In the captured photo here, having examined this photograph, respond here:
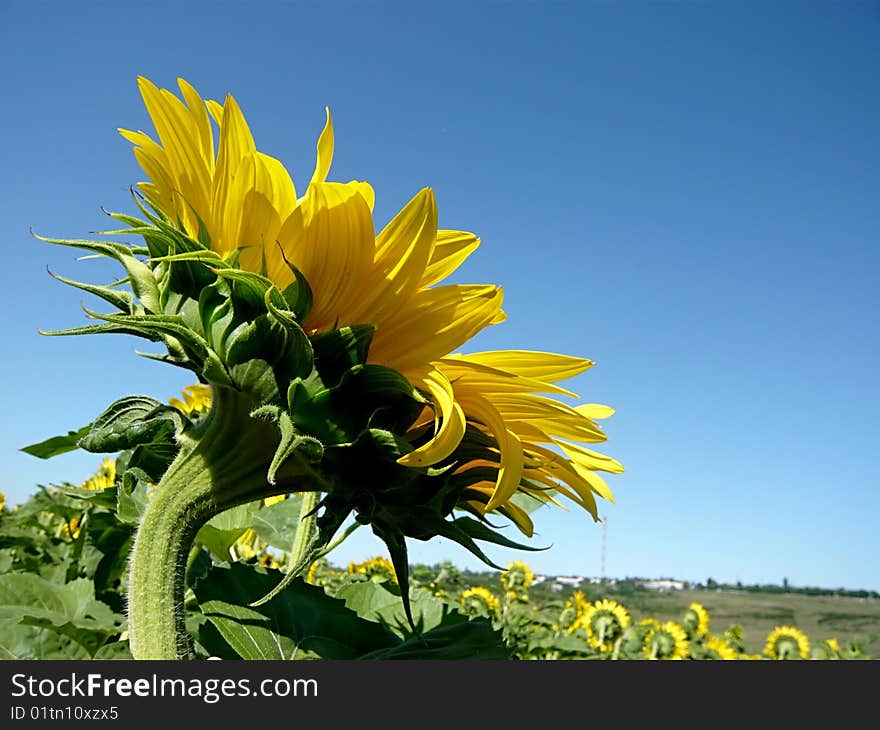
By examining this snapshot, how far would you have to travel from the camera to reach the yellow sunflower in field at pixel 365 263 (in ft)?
3.50

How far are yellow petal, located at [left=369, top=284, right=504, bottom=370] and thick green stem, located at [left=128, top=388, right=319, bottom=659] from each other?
0.68 feet

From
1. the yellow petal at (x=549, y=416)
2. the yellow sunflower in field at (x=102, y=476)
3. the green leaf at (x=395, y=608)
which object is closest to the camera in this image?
the yellow petal at (x=549, y=416)

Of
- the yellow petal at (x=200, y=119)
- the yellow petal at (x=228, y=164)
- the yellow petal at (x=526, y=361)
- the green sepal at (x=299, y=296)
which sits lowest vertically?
the yellow petal at (x=526, y=361)

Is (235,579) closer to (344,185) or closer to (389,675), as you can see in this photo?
(389,675)

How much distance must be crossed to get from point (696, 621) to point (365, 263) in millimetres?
7329

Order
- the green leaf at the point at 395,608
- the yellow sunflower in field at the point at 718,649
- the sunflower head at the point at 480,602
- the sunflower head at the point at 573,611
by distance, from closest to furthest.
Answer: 1. the green leaf at the point at 395,608
2. the sunflower head at the point at 480,602
3. the yellow sunflower in field at the point at 718,649
4. the sunflower head at the point at 573,611

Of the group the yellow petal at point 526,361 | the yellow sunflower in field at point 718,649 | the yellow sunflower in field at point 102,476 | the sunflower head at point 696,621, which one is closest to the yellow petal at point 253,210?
the yellow petal at point 526,361

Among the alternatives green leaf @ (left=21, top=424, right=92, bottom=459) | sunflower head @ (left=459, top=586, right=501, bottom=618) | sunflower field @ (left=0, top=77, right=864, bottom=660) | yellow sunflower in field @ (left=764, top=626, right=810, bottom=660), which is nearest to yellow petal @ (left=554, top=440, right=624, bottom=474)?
sunflower field @ (left=0, top=77, right=864, bottom=660)

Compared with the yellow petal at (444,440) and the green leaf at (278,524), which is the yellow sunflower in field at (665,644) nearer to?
the green leaf at (278,524)

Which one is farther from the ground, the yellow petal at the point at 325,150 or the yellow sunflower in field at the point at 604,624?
the yellow petal at the point at 325,150

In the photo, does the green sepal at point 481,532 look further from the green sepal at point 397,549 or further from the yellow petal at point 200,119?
the yellow petal at point 200,119

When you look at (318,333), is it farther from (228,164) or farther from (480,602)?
(480,602)

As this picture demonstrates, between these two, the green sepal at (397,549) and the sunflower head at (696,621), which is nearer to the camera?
the green sepal at (397,549)

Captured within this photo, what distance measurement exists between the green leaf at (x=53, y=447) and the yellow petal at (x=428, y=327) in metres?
1.12
